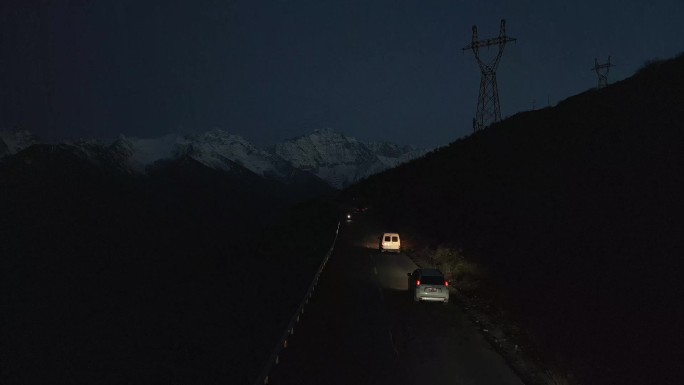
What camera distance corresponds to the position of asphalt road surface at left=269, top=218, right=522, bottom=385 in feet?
38.6

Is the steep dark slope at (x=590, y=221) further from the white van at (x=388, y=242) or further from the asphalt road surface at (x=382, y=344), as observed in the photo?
the white van at (x=388, y=242)

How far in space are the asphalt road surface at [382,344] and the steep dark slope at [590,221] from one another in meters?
2.34

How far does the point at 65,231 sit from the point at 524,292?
677 ft

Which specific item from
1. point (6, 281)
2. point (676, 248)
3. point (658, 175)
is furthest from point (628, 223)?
point (6, 281)

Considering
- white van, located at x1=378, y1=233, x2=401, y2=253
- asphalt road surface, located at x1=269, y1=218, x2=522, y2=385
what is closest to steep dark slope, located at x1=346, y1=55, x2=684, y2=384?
asphalt road surface, located at x1=269, y1=218, x2=522, y2=385

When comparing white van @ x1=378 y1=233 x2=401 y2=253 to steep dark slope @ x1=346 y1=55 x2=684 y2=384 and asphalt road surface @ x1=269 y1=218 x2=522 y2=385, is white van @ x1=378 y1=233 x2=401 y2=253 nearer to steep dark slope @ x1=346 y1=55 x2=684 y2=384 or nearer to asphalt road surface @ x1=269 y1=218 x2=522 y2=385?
steep dark slope @ x1=346 y1=55 x2=684 y2=384

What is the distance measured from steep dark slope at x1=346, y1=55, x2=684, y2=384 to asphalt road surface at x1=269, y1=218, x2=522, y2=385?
2345 mm

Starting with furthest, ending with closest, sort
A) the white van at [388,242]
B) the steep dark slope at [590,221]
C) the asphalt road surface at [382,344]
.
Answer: the white van at [388,242]
the steep dark slope at [590,221]
the asphalt road surface at [382,344]

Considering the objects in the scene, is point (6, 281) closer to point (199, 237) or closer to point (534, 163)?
point (199, 237)

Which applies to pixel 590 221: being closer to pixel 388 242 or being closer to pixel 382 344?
pixel 388 242

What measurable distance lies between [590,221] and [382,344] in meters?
17.9

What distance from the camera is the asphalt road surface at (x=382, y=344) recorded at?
38.6 ft

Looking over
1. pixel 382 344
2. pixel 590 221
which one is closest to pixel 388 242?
pixel 590 221

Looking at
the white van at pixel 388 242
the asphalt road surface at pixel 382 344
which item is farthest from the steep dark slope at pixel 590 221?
the white van at pixel 388 242
